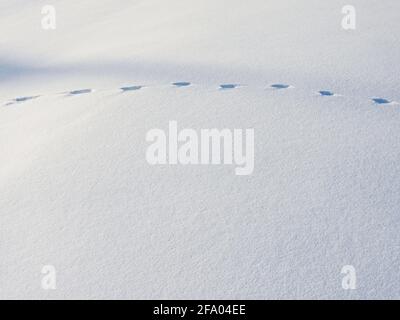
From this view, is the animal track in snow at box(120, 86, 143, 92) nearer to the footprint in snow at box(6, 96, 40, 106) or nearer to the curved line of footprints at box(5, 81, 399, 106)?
the curved line of footprints at box(5, 81, 399, 106)

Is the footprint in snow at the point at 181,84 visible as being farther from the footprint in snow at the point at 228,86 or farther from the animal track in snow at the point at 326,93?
the animal track in snow at the point at 326,93

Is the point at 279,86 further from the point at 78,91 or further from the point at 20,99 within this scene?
the point at 20,99

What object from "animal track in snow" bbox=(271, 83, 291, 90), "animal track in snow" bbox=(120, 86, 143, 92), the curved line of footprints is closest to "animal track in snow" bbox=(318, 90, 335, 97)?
the curved line of footprints

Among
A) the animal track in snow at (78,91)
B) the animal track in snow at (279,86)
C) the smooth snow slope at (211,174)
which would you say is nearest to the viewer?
the smooth snow slope at (211,174)

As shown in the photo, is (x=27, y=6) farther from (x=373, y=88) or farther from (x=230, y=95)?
(x=373, y=88)

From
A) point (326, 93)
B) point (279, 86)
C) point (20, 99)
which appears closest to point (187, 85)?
point (279, 86)

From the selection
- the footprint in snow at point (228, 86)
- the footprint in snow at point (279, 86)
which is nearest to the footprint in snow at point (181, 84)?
the footprint in snow at point (228, 86)

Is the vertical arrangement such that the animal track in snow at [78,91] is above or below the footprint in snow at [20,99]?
above

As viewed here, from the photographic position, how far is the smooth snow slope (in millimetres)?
1293

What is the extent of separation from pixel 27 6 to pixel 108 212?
8.64ft

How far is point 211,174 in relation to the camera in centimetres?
158

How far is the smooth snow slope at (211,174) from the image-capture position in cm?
129

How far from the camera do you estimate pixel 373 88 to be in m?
1.97

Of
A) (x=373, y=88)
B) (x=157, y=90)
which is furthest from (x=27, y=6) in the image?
(x=373, y=88)
